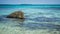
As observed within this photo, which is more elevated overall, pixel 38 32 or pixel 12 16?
pixel 38 32

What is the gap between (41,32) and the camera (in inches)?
245

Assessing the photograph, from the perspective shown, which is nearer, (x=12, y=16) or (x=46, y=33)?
(x=46, y=33)

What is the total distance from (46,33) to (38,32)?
1.16ft

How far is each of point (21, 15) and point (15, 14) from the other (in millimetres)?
450

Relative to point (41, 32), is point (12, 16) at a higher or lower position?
lower

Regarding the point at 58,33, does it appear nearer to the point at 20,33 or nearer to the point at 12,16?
the point at 20,33

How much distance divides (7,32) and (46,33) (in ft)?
4.79


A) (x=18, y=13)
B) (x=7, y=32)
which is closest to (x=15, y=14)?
(x=18, y=13)

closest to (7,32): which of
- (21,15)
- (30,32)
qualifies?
(30,32)

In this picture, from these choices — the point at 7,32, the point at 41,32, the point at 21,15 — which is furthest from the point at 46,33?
the point at 21,15

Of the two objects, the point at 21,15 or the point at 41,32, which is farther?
the point at 21,15

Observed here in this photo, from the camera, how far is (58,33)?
6.00 metres

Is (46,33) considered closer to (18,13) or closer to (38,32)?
(38,32)

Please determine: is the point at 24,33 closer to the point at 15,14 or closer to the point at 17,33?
the point at 17,33
